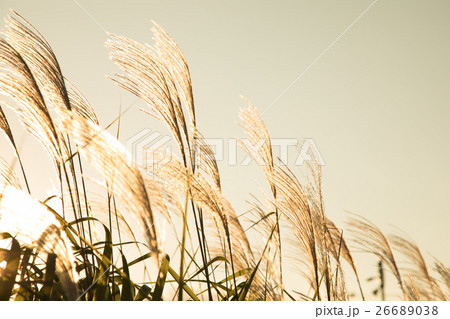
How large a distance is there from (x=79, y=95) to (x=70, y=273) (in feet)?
3.69

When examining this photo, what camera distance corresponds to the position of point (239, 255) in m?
2.01

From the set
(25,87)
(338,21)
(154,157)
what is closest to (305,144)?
(154,157)

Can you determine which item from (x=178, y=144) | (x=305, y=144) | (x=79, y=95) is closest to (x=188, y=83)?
(x=178, y=144)

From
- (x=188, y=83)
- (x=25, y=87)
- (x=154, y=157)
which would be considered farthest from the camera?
(x=188, y=83)

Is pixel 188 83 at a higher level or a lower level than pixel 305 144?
higher

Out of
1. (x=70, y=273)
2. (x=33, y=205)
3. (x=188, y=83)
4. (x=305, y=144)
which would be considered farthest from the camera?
(x=305, y=144)

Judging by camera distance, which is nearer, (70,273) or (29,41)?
(70,273)

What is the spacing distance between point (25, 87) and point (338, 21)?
10.4ft
